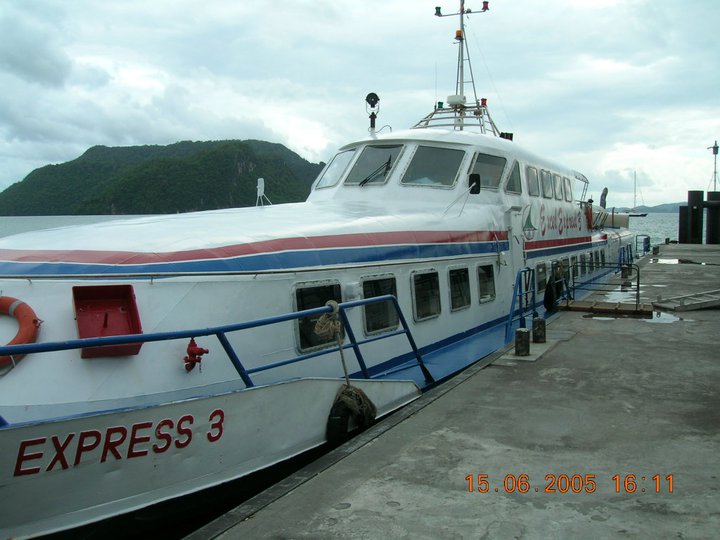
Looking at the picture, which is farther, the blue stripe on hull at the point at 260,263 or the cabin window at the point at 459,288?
the cabin window at the point at 459,288

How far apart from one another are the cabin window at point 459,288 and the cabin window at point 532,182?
136 inches

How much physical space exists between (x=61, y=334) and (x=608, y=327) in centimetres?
851

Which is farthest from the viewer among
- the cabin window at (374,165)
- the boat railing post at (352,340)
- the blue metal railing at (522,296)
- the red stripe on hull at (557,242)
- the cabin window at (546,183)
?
the cabin window at (546,183)

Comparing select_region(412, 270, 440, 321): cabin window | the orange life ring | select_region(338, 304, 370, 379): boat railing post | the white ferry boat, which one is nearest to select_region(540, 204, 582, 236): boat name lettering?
the white ferry boat

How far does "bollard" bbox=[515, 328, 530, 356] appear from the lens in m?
7.77

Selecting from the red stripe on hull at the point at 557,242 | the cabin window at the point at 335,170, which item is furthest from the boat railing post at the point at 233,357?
the red stripe on hull at the point at 557,242

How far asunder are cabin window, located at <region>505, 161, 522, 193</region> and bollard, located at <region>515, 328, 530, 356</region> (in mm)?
3042

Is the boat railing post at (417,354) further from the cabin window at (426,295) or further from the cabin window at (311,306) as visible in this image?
the cabin window at (311,306)

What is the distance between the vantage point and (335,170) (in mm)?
9477

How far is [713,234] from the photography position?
135 feet

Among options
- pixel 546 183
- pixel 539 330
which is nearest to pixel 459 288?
pixel 539 330

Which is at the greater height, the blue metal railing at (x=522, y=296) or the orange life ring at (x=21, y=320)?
the orange life ring at (x=21, y=320)

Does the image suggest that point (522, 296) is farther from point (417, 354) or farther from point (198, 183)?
point (198, 183)

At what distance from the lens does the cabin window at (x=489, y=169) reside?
937cm
